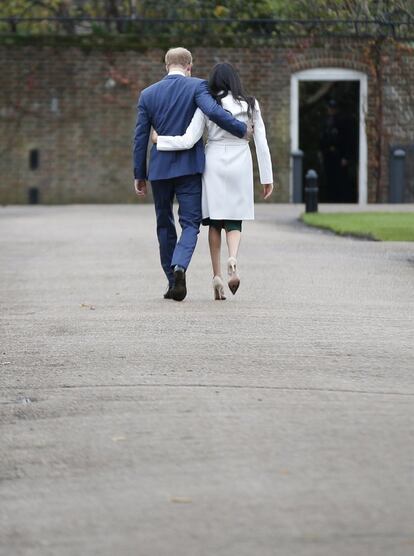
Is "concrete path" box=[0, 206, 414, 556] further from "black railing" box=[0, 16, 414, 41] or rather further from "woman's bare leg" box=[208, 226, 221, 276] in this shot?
"black railing" box=[0, 16, 414, 41]

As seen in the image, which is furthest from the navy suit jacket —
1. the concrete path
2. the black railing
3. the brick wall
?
the brick wall

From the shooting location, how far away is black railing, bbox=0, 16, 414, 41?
33.0 meters

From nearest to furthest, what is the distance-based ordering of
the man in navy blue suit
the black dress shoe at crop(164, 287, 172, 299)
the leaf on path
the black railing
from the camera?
the leaf on path < the man in navy blue suit < the black dress shoe at crop(164, 287, 172, 299) < the black railing

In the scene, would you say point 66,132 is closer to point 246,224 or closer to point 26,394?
point 246,224

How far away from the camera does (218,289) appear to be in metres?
11.7

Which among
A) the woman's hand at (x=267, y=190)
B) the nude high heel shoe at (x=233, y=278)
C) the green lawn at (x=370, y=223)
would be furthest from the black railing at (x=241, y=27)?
the nude high heel shoe at (x=233, y=278)

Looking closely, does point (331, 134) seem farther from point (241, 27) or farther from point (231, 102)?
point (231, 102)

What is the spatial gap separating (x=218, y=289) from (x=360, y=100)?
73.1 ft

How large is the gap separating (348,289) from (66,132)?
21.0 meters

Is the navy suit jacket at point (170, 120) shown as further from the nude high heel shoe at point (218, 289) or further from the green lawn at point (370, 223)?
the green lawn at point (370, 223)

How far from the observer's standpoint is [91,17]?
34.8m

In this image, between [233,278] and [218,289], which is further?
[218,289]

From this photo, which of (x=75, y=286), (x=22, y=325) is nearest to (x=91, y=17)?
(x=75, y=286)

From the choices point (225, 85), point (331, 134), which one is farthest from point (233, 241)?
point (331, 134)
